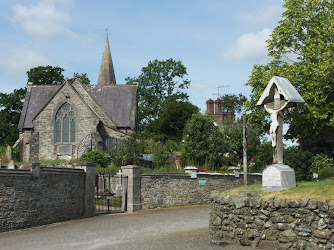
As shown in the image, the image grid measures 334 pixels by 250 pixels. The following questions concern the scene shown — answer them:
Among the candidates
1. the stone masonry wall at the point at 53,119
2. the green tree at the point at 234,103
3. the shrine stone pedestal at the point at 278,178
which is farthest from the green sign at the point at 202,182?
the green tree at the point at 234,103

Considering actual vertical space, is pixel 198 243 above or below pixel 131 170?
below

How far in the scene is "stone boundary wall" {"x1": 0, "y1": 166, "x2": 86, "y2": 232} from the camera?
1426cm

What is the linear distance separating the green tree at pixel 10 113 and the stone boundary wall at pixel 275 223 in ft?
142

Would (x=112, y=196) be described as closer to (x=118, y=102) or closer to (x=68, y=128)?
(x=68, y=128)

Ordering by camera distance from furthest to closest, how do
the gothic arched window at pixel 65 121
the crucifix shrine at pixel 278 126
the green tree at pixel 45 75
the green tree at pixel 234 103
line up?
the green tree at pixel 234 103 → the green tree at pixel 45 75 → the gothic arched window at pixel 65 121 → the crucifix shrine at pixel 278 126

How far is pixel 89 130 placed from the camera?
3444 cm

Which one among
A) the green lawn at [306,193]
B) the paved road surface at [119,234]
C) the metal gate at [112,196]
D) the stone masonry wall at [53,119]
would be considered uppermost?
the stone masonry wall at [53,119]

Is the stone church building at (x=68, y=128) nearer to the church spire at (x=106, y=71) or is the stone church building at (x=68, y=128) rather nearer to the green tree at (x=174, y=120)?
the green tree at (x=174, y=120)

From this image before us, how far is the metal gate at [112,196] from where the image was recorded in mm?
20672

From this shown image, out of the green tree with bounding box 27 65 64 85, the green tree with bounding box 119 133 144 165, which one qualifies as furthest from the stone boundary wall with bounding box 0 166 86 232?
the green tree with bounding box 27 65 64 85

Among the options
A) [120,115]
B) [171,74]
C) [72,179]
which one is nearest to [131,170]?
[72,179]

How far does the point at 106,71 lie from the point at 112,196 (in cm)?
3389

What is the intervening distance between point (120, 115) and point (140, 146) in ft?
40.1

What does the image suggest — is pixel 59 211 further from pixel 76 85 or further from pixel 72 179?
pixel 76 85
